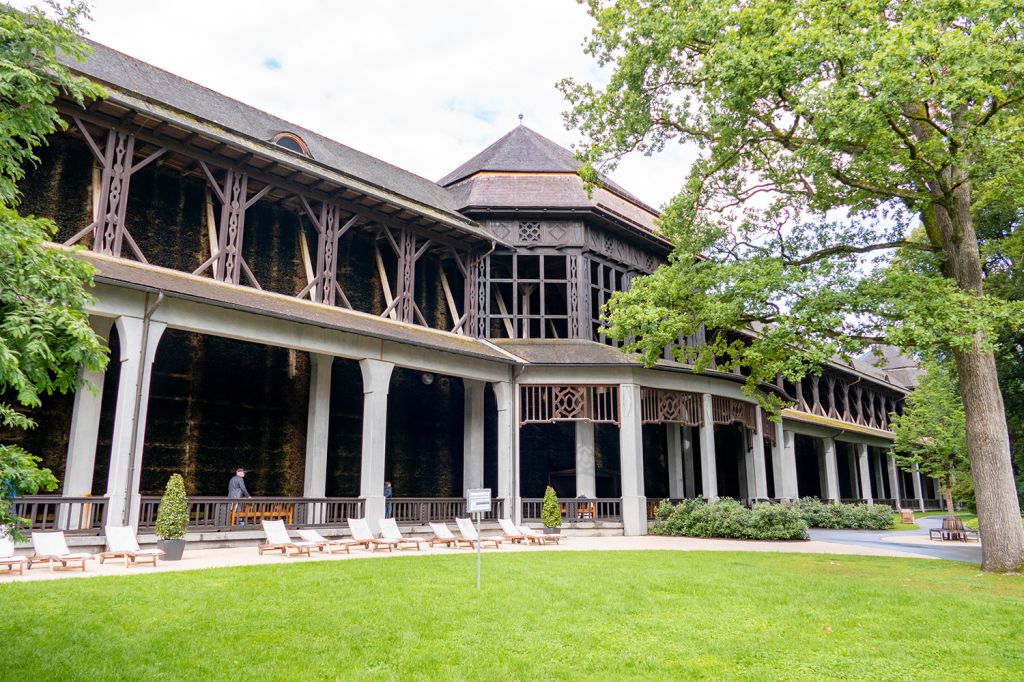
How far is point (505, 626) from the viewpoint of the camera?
340 inches

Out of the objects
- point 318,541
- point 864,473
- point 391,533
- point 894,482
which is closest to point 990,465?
point 391,533

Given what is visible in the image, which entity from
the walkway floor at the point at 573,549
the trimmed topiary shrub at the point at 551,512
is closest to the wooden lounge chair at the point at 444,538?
the walkway floor at the point at 573,549

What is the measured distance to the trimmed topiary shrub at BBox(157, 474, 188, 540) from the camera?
543 inches

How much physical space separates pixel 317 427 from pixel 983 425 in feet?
53.1

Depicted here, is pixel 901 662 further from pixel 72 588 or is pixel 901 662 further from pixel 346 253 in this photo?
pixel 346 253

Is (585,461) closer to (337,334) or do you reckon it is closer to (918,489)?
(337,334)

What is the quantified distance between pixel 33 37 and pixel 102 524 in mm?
11620

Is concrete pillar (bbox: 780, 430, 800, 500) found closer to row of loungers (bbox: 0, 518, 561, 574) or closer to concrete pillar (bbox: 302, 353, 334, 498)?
Result: row of loungers (bbox: 0, 518, 561, 574)

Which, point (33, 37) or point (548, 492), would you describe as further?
point (548, 492)

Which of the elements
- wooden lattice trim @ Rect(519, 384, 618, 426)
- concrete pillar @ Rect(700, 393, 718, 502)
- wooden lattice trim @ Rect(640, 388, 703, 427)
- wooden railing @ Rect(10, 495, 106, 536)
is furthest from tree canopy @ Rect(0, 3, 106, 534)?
concrete pillar @ Rect(700, 393, 718, 502)

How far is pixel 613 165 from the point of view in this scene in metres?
17.7

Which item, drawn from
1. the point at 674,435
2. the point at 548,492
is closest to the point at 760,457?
the point at 674,435

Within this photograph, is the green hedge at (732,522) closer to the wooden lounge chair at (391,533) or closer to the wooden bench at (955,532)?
the wooden bench at (955,532)

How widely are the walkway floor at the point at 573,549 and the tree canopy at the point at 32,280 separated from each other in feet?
21.8
